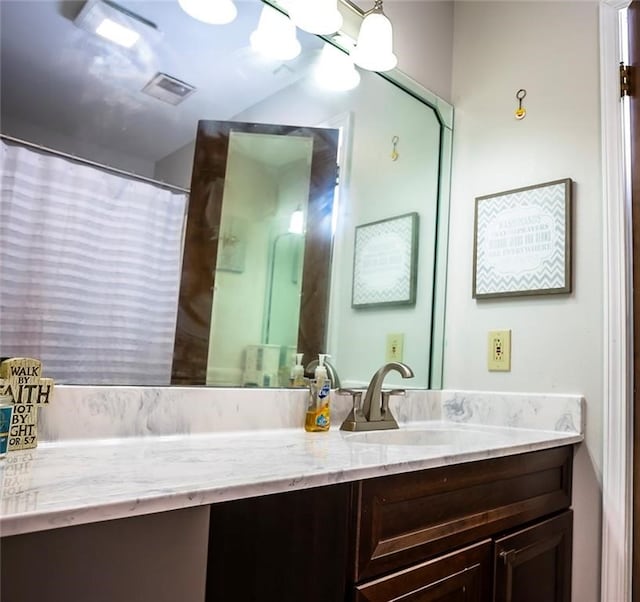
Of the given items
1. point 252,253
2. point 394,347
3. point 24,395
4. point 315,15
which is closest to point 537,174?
point 394,347

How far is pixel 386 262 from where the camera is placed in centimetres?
181

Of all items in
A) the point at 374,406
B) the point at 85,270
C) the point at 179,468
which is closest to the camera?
the point at 179,468

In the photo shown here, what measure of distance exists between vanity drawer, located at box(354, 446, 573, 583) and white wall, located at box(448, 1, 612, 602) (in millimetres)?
255

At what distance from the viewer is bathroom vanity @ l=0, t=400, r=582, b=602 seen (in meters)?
0.69

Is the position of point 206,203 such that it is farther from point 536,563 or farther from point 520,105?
point 536,563

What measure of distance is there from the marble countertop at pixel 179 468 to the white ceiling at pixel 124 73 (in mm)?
695

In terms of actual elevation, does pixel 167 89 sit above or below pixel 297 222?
above

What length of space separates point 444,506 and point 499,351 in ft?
2.62

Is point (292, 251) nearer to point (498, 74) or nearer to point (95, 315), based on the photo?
point (95, 315)

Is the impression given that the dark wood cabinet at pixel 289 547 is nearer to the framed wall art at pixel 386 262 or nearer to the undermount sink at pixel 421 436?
the undermount sink at pixel 421 436

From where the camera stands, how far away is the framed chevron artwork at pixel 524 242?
1.58 meters

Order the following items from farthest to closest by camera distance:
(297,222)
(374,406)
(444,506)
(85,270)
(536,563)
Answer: (297,222), (374,406), (536,563), (85,270), (444,506)

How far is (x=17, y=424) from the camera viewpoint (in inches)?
34.7

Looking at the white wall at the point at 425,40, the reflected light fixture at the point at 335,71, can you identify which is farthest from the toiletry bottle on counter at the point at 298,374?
the white wall at the point at 425,40
